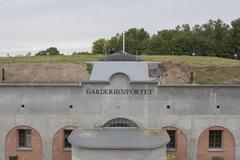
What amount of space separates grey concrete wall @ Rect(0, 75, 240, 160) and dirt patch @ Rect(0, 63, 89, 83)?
9.46 m

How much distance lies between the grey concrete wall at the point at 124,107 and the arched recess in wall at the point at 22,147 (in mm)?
407

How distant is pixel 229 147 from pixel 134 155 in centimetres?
792

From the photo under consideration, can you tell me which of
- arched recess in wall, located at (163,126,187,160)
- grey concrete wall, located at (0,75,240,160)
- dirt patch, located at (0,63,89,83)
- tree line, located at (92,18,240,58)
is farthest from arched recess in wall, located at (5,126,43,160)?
tree line, located at (92,18,240,58)

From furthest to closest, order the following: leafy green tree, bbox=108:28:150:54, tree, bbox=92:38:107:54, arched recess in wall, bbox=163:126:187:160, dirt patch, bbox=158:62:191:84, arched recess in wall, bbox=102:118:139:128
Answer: tree, bbox=92:38:107:54 → leafy green tree, bbox=108:28:150:54 → dirt patch, bbox=158:62:191:84 → arched recess in wall, bbox=163:126:187:160 → arched recess in wall, bbox=102:118:139:128

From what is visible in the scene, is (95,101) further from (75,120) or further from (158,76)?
(158,76)

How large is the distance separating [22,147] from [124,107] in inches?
308

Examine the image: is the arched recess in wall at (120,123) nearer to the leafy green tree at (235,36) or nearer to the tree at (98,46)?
the leafy green tree at (235,36)

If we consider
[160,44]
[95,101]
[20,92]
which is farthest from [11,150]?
[160,44]

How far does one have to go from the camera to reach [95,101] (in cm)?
2470

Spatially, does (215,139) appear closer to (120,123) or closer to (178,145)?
(178,145)

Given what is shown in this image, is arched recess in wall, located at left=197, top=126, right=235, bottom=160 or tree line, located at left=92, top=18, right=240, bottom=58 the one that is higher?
tree line, located at left=92, top=18, right=240, bottom=58

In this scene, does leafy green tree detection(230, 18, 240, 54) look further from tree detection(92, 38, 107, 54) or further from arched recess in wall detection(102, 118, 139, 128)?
arched recess in wall detection(102, 118, 139, 128)

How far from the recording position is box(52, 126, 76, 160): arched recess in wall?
24944 mm

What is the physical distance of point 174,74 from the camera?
32.3 metres
